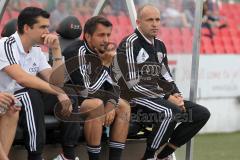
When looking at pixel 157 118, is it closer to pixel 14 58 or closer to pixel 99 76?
pixel 99 76

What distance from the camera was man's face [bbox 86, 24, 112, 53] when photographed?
6.77 m

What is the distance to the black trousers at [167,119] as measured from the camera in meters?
7.04

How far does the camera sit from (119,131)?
6738mm

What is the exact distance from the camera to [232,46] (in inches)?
613

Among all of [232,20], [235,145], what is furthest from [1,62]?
[232,20]

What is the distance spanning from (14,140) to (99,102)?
84cm

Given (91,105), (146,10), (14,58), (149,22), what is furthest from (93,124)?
(146,10)

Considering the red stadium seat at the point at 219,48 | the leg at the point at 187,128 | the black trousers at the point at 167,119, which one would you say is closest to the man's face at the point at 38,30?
the black trousers at the point at 167,119

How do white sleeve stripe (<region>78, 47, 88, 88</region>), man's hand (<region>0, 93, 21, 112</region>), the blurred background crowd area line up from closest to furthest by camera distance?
1. man's hand (<region>0, 93, 21, 112</region>)
2. white sleeve stripe (<region>78, 47, 88, 88</region>)
3. the blurred background crowd area

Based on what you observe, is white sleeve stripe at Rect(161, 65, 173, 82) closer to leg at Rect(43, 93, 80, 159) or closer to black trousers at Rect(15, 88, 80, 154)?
leg at Rect(43, 93, 80, 159)

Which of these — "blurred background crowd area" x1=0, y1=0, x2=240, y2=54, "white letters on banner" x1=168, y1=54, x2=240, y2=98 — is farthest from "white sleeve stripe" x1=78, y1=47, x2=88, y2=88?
"white letters on banner" x1=168, y1=54, x2=240, y2=98

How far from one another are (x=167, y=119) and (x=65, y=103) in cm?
112

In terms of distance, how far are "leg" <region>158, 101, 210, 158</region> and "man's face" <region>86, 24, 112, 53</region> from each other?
1.18 metres

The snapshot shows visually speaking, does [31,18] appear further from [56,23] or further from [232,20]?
[232,20]
